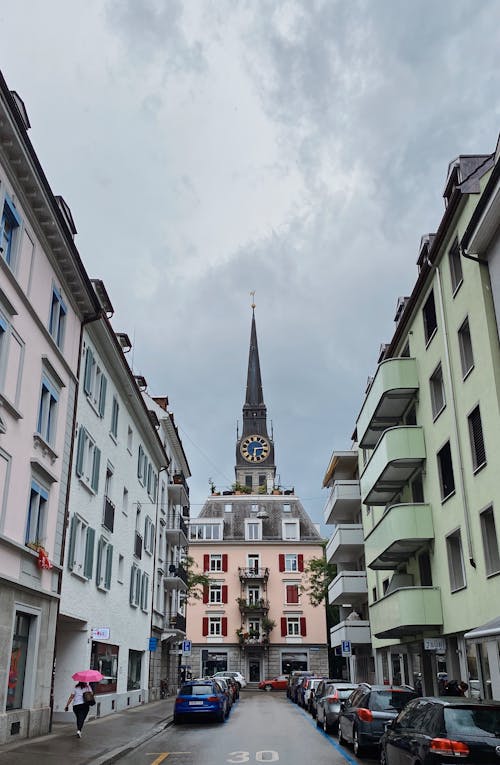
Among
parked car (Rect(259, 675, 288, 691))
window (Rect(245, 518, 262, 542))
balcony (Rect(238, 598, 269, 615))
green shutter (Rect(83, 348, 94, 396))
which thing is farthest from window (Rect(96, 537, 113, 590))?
window (Rect(245, 518, 262, 542))

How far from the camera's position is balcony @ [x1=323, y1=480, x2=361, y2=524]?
1507 inches

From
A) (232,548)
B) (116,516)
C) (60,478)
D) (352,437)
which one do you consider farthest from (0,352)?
(232,548)

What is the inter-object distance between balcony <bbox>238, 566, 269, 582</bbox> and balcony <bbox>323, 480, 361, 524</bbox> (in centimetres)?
2405

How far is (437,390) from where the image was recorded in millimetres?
23453

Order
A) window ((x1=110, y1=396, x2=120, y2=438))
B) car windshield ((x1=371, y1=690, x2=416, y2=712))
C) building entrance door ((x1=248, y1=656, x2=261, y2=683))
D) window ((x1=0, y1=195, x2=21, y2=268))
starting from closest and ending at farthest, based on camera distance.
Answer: car windshield ((x1=371, y1=690, x2=416, y2=712))
window ((x1=0, y1=195, x2=21, y2=268))
window ((x1=110, y1=396, x2=120, y2=438))
building entrance door ((x1=248, y1=656, x2=261, y2=683))

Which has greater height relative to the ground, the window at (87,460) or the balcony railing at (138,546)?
the window at (87,460)

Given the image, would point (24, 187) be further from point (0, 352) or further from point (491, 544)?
point (491, 544)

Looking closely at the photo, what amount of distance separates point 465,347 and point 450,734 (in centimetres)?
1254

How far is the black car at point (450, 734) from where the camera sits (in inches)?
357

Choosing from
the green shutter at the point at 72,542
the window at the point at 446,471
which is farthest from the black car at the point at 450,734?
the green shutter at the point at 72,542

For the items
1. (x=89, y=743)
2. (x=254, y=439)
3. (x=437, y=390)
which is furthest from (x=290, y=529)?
(x=254, y=439)

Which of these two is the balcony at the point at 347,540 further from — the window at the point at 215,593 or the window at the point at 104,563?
the window at the point at 215,593

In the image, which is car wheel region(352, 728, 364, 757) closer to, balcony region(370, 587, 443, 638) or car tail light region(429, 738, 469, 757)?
car tail light region(429, 738, 469, 757)

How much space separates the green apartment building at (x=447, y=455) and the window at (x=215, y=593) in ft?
121
